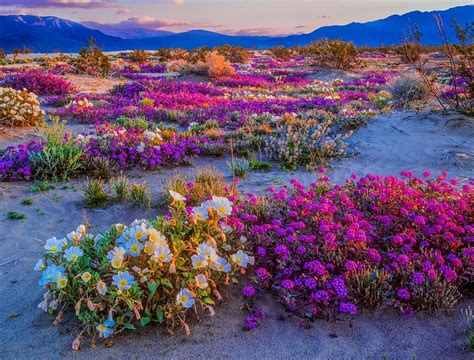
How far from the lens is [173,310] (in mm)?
3441

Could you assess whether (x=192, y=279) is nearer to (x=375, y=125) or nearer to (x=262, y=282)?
(x=262, y=282)

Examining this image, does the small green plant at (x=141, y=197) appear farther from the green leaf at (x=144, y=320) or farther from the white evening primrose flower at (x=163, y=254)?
the green leaf at (x=144, y=320)

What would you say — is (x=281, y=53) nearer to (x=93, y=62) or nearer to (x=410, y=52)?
(x=93, y=62)

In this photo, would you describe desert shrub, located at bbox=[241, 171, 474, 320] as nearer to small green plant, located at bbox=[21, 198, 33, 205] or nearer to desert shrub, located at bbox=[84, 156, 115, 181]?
desert shrub, located at bbox=[84, 156, 115, 181]

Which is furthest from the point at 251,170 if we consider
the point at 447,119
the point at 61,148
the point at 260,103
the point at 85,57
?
the point at 85,57

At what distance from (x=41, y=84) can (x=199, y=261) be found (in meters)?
16.5

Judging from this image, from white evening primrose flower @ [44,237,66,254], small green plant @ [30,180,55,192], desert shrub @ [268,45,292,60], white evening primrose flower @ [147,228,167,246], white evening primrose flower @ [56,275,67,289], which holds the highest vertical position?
desert shrub @ [268,45,292,60]

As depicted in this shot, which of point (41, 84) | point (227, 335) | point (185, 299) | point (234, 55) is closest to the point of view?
point (185, 299)

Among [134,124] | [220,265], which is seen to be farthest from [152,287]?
[134,124]

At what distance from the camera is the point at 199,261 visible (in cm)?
341

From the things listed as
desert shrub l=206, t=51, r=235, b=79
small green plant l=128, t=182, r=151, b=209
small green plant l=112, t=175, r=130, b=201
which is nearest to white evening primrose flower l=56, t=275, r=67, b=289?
small green plant l=128, t=182, r=151, b=209

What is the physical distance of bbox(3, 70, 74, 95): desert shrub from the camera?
55.3 feet

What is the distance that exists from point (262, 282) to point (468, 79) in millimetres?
10517

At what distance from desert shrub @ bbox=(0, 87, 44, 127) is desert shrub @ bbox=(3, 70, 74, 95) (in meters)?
6.37
